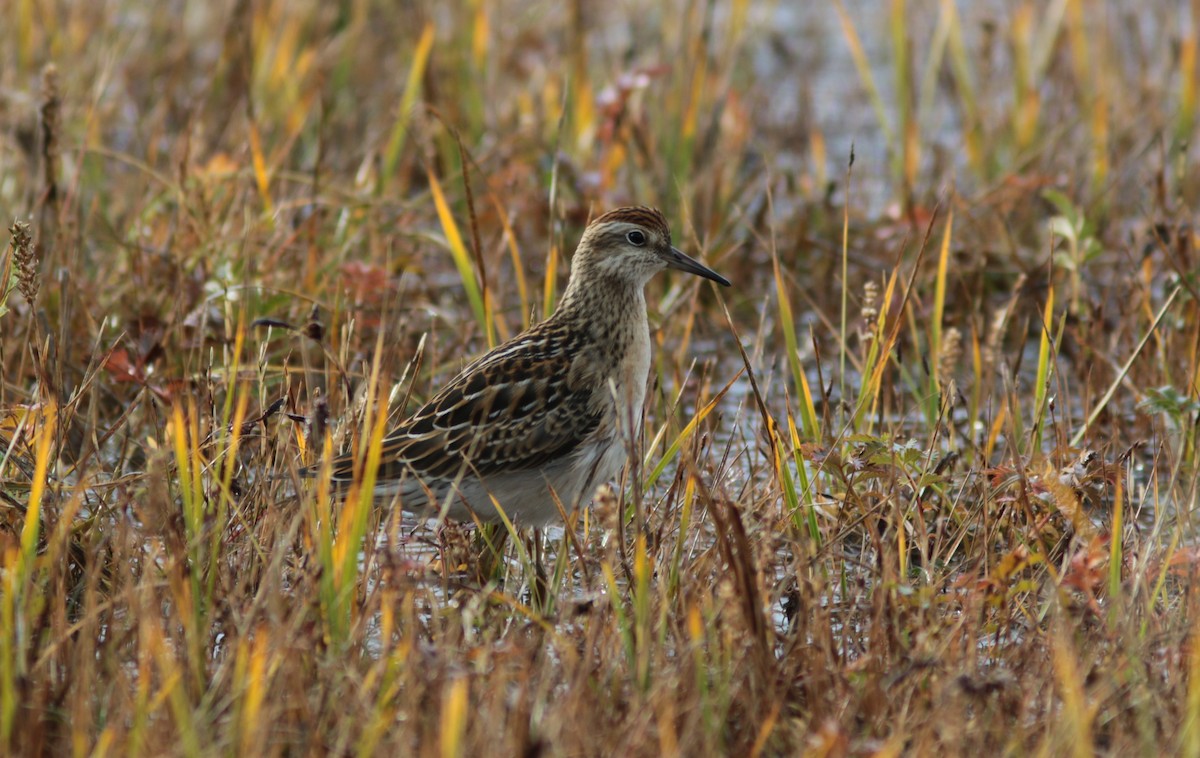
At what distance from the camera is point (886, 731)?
4.08 m

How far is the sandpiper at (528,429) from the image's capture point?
5.36 metres

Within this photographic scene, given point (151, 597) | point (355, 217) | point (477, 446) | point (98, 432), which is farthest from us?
point (355, 217)

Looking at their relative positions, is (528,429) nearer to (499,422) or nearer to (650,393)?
(499,422)

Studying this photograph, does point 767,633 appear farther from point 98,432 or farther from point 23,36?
point 23,36

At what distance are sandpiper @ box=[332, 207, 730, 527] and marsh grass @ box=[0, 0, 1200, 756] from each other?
6.1 inches

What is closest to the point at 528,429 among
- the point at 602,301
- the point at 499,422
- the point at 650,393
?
the point at 499,422

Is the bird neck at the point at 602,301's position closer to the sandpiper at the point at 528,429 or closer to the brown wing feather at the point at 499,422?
the sandpiper at the point at 528,429

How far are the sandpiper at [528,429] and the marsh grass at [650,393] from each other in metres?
0.16

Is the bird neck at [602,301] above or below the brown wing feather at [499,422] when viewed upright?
above

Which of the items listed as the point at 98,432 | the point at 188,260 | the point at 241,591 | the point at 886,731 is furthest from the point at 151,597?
the point at 188,260

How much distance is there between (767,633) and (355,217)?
12.9 ft

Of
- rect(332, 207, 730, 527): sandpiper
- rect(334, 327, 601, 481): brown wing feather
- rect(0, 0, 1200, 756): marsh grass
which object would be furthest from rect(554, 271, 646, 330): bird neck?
rect(0, 0, 1200, 756): marsh grass

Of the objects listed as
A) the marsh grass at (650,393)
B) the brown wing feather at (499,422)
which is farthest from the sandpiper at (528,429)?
the marsh grass at (650,393)

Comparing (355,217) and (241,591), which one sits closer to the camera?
(241,591)
